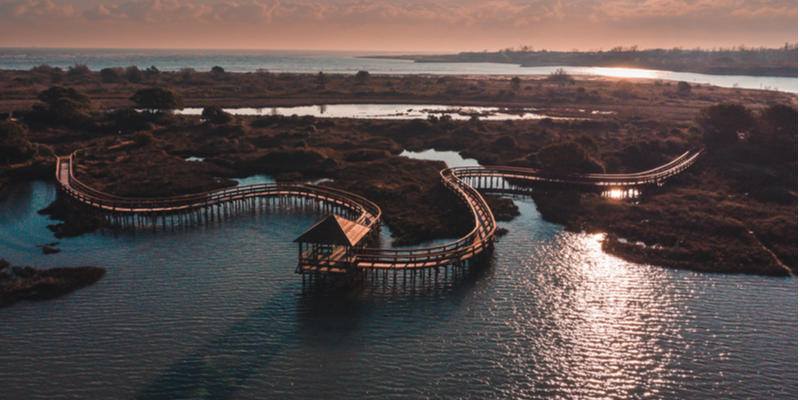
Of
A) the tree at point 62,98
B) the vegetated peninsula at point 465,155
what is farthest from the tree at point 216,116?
the tree at point 62,98

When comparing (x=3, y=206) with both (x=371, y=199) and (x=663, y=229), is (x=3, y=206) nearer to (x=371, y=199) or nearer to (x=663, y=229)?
(x=371, y=199)

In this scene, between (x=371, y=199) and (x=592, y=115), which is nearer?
(x=371, y=199)

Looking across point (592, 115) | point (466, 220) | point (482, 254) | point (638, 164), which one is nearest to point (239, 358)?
point (482, 254)

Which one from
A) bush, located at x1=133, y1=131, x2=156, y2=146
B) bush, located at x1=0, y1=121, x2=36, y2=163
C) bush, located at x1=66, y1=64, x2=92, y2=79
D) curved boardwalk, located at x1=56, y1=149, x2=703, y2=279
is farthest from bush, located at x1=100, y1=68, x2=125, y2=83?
curved boardwalk, located at x1=56, y1=149, x2=703, y2=279

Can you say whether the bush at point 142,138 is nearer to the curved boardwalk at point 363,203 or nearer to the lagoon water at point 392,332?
the curved boardwalk at point 363,203

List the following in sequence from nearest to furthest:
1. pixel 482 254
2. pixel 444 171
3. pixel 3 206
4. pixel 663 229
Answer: pixel 482 254 < pixel 663 229 < pixel 3 206 < pixel 444 171

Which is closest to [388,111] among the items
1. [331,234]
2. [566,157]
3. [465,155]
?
[465,155]

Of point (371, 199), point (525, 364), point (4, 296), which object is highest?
point (371, 199)
